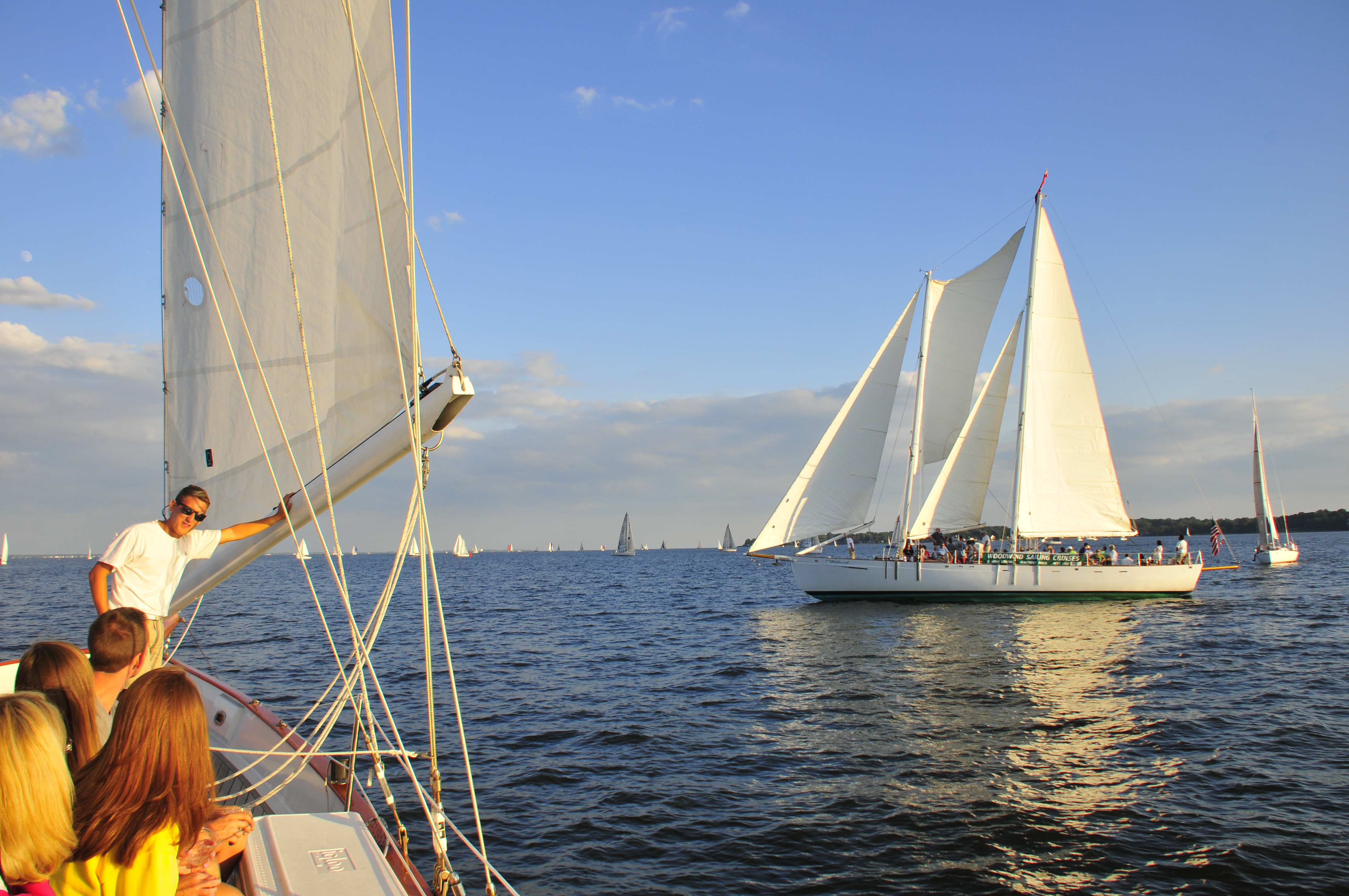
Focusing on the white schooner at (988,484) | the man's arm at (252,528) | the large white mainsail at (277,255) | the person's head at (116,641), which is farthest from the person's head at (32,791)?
the white schooner at (988,484)

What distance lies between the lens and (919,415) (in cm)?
2936

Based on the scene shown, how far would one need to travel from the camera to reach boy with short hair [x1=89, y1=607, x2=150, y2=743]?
308 centimetres

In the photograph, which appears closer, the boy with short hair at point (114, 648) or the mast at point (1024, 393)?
the boy with short hair at point (114, 648)

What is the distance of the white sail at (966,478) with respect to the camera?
2911cm

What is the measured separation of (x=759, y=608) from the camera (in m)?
30.3

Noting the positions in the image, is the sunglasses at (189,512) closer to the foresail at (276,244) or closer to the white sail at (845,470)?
the foresail at (276,244)

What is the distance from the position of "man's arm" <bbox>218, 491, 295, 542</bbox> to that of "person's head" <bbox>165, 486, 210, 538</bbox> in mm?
155

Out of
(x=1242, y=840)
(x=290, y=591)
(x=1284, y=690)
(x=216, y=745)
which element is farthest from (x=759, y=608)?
(x=290, y=591)

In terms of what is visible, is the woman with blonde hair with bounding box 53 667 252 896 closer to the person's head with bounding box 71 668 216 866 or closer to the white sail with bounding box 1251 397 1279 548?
the person's head with bounding box 71 668 216 866

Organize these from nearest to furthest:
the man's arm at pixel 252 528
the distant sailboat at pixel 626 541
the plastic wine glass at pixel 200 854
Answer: the plastic wine glass at pixel 200 854, the man's arm at pixel 252 528, the distant sailboat at pixel 626 541

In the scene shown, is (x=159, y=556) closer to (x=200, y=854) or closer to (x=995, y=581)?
(x=200, y=854)

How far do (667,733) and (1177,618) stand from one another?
19.8 meters

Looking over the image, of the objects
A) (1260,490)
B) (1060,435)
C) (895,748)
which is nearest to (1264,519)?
(1260,490)

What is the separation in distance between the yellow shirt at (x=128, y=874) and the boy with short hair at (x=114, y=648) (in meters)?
1.08
